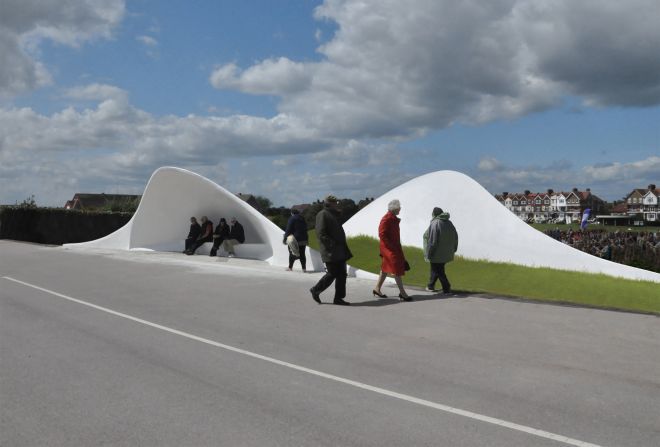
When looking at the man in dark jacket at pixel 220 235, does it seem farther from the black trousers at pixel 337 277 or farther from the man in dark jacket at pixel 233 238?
the black trousers at pixel 337 277

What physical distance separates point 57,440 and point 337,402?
6.54 ft

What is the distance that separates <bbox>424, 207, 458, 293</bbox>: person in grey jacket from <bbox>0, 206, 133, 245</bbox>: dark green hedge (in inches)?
1100

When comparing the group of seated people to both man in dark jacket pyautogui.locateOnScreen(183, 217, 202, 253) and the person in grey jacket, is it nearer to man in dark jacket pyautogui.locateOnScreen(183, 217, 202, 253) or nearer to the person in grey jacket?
man in dark jacket pyautogui.locateOnScreen(183, 217, 202, 253)

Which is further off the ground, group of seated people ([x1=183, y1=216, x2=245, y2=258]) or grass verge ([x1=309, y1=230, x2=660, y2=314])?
group of seated people ([x1=183, y1=216, x2=245, y2=258])

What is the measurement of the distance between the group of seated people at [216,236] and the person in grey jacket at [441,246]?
382 inches

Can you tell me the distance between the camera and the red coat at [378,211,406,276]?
31.5ft

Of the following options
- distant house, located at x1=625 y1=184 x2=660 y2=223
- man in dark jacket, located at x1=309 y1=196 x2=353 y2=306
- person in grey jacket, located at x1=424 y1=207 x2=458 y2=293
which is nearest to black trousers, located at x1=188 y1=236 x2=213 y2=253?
person in grey jacket, located at x1=424 y1=207 x2=458 y2=293

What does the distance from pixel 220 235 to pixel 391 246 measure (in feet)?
34.2

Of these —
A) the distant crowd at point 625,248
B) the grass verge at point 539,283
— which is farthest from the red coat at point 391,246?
the distant crowd at point 625,248

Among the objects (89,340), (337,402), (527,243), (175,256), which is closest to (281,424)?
(337,402)

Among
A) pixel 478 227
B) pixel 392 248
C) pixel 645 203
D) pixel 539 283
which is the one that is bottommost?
pixel 539 283

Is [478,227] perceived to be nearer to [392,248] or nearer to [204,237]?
[392,248]

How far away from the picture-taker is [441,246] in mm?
10383

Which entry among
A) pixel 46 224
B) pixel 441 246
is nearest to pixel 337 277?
pixel 441 246
